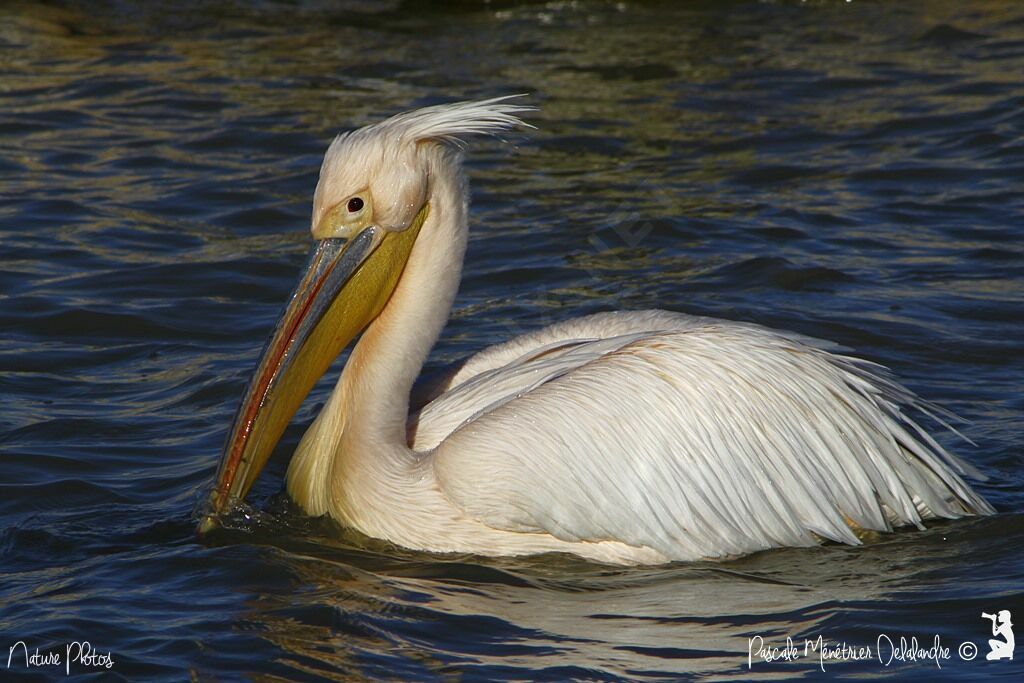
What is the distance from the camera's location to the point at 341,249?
479 cm

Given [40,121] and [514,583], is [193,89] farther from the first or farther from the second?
[514,583]

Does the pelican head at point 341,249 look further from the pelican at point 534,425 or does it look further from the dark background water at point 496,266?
the dark background water at point 496,266

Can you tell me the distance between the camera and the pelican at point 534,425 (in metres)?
4.52

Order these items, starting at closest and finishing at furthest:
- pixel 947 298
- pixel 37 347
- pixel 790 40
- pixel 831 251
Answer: pixel 37 347 → pixel 947 298 → pixel 831 251 → pixel 790 40

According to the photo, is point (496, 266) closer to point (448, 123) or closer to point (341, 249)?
point (341, 249)

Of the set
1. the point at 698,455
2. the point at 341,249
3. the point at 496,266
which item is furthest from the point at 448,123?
the point at 496,266

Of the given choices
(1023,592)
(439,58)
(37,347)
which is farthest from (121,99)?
(1023,592)

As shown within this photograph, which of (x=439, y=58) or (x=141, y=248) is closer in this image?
(x=141, y=248)

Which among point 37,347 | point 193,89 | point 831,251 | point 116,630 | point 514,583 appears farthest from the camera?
point 193,89

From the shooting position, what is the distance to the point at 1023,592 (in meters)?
4.26

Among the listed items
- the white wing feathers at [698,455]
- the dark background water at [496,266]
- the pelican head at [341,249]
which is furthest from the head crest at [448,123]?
the dark background water at [496,266]

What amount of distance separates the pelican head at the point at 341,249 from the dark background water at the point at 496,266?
0.31m

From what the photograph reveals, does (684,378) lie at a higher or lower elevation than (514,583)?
higher

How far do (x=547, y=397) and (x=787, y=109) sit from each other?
5253mm
